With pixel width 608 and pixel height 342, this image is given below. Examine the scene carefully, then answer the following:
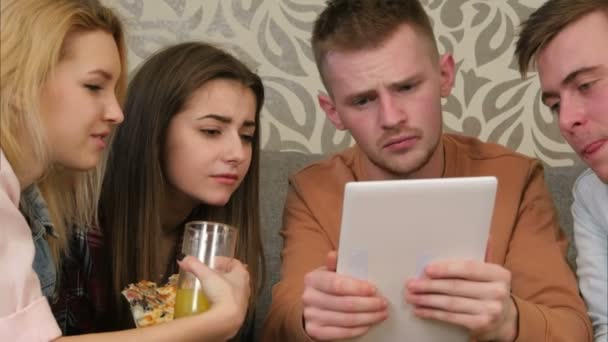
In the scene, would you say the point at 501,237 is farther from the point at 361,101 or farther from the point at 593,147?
the point at 361,101

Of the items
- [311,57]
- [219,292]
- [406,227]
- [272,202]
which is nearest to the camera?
[406,227]

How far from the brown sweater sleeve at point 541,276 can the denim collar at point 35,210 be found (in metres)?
0.72

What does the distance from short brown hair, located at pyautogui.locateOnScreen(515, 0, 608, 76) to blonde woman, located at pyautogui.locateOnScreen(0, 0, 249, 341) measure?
2.20 feet

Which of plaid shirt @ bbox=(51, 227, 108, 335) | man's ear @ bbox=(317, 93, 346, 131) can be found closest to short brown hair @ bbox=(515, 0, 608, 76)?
man's ear @ bbox=(317, 93, 346, 131)

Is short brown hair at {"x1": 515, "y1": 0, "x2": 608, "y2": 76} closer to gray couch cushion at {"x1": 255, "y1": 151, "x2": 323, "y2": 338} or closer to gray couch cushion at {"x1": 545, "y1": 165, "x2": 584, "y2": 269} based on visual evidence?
gray couch cushion at {"x1": 545, "y1": 165, "x2": 584, "y2": 269}

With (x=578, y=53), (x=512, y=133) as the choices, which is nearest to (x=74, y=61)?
(x=578, y=53)

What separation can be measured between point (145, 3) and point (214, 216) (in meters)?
0.67

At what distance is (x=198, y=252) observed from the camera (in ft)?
3.42

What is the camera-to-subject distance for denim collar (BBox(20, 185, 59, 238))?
3.59 feet

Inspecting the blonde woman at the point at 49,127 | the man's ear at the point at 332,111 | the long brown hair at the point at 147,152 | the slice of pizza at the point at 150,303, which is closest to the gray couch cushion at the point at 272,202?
the long brown hair at the point at 147,152

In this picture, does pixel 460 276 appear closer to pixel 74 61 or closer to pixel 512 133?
Result: pixel 74 61

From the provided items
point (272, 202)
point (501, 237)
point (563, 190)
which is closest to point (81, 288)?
point (272, 202)

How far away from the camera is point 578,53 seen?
124 cm

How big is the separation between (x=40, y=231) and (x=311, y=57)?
0.96m
